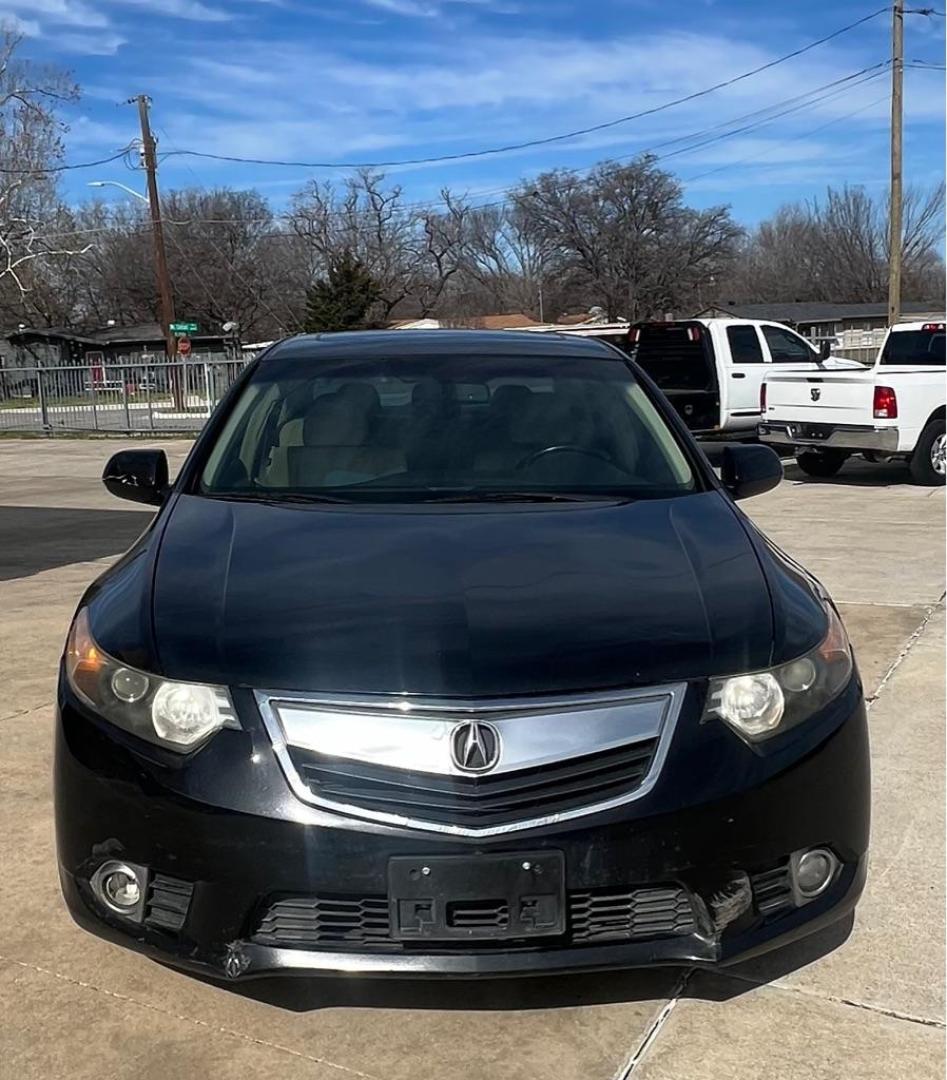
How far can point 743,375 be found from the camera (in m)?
16.3

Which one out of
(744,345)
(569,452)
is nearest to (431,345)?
(569,452)

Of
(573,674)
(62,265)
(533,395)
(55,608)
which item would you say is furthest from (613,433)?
(62,265)

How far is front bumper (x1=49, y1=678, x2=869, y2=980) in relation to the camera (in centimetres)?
232

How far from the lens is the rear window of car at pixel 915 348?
48.2 feet

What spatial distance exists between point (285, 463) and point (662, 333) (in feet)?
44.3

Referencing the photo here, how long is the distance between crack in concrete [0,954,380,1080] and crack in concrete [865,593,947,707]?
9.92 feet

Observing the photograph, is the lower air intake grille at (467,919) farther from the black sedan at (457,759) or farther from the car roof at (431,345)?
the car roof at (431,345)

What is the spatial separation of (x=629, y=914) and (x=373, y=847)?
1.81 feet

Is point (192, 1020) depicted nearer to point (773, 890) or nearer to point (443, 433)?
point (773, 890)

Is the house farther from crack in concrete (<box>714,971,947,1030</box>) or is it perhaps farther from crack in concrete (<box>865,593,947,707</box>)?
crack in concrete (<box>714,971,947,1030</box>)

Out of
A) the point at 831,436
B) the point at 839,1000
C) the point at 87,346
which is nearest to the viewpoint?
the point at 839,1000

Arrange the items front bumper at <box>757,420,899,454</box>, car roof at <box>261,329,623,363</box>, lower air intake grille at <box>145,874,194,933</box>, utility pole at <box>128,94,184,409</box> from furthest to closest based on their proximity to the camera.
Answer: utility pole at <box>128,94,184,409</box>
front bumper at <box>757,420,899,454</box>
car roof at <box>261,329,623,363</box>
lower air intake grille at <box>145,874,194,933</box>

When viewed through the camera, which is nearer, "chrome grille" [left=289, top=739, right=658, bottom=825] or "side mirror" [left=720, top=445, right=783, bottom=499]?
"chrome grille" [left=289, top=739, right=658, bottom=825]

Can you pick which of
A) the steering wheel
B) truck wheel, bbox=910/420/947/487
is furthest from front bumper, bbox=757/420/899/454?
the steering wheel
